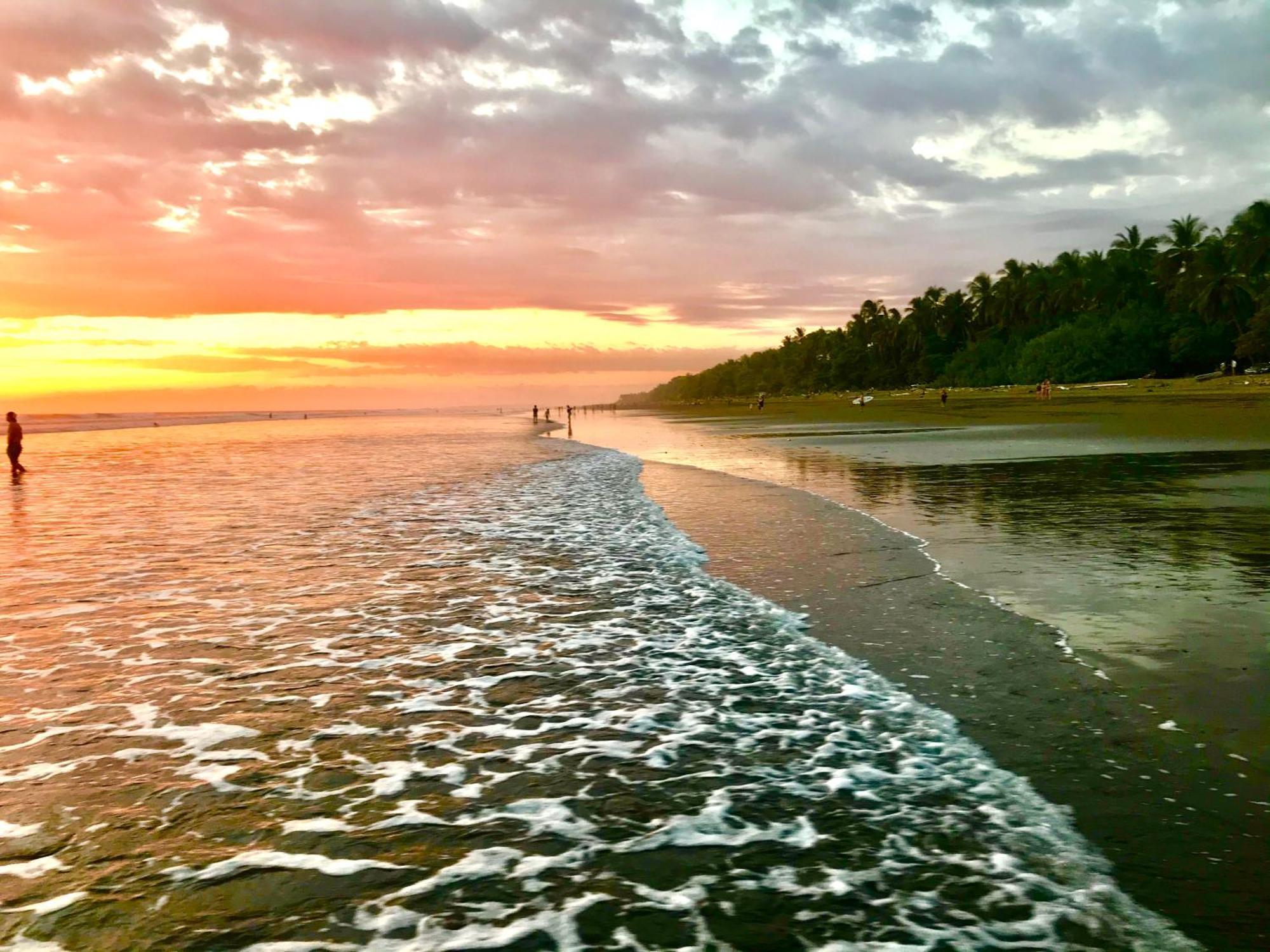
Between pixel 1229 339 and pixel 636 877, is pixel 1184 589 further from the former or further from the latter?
pixel 1229 339

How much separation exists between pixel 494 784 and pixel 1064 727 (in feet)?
14.7

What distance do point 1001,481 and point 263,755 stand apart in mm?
21109

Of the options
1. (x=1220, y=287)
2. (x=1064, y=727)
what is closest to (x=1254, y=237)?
(x=1220, y=287)

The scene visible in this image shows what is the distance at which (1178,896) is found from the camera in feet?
14.6

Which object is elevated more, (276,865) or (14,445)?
(14,445)

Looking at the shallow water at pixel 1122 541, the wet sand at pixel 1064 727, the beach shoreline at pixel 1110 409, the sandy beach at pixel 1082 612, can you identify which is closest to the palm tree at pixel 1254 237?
the beach shoreline at pixel 1110 409

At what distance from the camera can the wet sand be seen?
462 centimetres

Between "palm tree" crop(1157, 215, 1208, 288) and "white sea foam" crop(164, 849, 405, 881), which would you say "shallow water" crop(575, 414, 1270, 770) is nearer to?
"white sea foam" crop(164, 849, 405, 881)

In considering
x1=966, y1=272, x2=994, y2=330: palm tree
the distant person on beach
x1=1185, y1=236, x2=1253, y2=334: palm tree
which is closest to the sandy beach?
the distant person on beach

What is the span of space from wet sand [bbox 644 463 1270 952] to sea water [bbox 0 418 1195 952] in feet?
0.81

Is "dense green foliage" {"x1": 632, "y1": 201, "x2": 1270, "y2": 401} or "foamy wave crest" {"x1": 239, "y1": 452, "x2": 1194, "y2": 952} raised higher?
"dense green foliage" {"x1": 632, "y1": 201, "x2": 1270, "y2": 401}

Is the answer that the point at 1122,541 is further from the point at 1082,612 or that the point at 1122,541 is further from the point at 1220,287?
the point at 1220,287

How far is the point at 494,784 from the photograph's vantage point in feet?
20.3

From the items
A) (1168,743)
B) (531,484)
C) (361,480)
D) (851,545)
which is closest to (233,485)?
(361,480)
